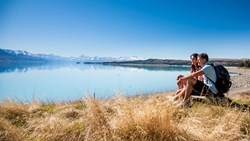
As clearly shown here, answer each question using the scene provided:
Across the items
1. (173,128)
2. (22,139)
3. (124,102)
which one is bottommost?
(22,139)

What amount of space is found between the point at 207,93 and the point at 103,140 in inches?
145

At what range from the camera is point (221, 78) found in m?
6.14

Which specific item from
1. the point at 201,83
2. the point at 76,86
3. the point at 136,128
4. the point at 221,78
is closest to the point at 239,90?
the point at 201,83

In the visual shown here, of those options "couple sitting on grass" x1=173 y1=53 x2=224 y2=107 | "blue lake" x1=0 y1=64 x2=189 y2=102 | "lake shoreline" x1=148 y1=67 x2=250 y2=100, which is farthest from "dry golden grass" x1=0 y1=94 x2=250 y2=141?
"lake shoreline" x1=148 y1=67 x2=250 y2=100

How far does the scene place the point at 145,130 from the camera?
136 inches

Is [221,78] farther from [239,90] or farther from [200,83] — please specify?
[239,90]

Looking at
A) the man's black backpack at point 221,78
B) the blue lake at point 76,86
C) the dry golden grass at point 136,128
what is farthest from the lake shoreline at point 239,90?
the dry golden grass at point 136,128

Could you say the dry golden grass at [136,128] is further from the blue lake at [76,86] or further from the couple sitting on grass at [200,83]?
the couple sitting on grass at [200,83]

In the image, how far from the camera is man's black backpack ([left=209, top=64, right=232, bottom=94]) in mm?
6129

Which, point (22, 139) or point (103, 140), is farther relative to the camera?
point (22, 139)

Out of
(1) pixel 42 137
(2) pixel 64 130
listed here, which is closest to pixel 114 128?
(2) pixel 64 130

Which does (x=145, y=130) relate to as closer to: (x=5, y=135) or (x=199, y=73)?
(x=5, y=135)

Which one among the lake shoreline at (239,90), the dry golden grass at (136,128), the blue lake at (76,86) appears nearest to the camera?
the dry golden grass at (136,128)

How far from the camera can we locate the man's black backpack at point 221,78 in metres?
6.13
